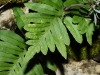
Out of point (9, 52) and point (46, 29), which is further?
point (9, 52)

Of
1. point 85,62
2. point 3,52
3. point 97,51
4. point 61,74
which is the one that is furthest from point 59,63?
point 3,52

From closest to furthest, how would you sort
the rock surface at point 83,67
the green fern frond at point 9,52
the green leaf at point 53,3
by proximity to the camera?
the green leaf at point 53,3 < the green fern frond at point 9,52 < the rock surface at point 83,67

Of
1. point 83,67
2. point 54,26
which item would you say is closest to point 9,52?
point 54,26

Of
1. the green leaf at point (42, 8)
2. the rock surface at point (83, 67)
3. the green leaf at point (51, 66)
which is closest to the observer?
the green leaf at point (42, 8)

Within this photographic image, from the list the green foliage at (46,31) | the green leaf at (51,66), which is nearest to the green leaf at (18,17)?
the green foliage at (46,31)

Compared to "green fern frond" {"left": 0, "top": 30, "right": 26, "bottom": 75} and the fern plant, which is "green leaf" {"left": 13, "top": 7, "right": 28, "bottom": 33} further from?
the fern plant

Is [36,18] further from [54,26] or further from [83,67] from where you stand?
[83,67]

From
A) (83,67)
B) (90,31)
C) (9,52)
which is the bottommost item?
(83,67)

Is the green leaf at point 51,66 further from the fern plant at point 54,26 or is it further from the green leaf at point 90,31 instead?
the green leaf at point 90,31
